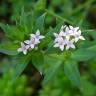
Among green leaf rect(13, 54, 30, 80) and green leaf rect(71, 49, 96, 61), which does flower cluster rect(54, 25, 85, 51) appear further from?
green leaf rect(13, 54, 30, 80)

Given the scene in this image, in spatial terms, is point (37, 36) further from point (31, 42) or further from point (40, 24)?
point (40, 24)

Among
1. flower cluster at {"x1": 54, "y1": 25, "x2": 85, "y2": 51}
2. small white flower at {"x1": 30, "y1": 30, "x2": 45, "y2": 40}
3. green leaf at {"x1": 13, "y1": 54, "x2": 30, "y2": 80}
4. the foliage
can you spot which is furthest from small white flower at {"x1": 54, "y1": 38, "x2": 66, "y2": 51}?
the foliage

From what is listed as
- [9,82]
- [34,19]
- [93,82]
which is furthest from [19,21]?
[93,82]

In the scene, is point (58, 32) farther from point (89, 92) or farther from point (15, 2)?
point (15, 2)

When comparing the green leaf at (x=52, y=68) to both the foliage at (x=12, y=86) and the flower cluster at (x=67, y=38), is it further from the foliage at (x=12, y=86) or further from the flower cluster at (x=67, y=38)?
the foliage at (x=12, y=86)

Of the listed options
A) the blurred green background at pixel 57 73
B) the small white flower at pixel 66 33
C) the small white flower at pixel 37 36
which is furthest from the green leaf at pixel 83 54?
the blurred green background at pixel 57 73

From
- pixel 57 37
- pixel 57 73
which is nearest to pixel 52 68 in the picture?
pixel 57 37
